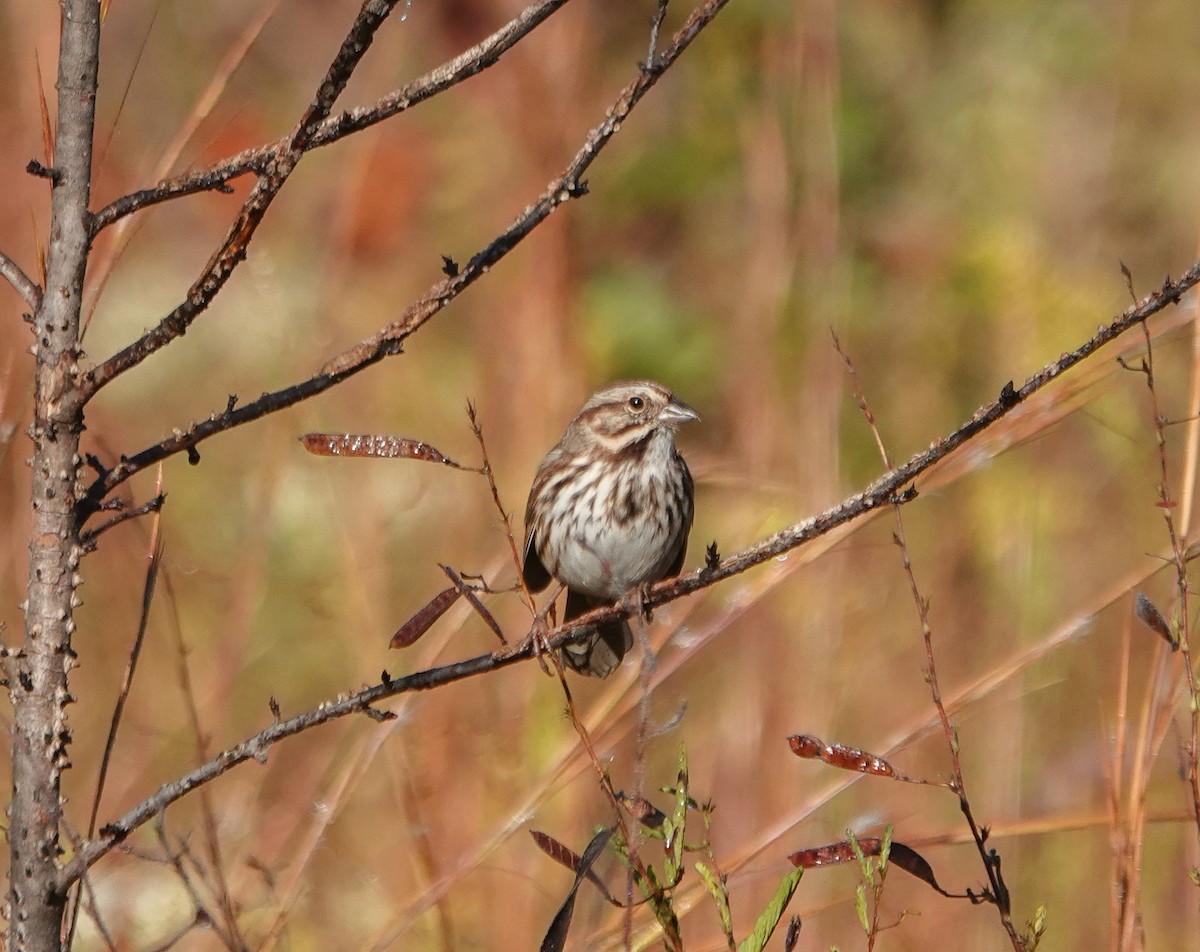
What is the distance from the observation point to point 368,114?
4.72 ft

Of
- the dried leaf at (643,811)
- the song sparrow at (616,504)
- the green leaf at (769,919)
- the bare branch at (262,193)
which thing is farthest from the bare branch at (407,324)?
the song sparrow at (616,504)

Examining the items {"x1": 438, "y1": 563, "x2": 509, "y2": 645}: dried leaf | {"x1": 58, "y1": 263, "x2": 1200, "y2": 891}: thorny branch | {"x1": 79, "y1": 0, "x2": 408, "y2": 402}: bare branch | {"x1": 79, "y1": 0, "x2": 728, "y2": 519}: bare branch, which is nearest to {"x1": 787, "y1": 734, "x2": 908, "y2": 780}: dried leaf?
{"x1": 58, "y1": 263, "x2": 1200, "y2": 891}: thorny branch

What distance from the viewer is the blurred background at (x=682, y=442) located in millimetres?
2617

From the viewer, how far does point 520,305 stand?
3.55 metres

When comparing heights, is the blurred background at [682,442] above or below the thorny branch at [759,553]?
above

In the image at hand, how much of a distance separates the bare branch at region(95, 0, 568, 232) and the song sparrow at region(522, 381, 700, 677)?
1.94 metres

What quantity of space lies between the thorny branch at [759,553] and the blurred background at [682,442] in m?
0.45

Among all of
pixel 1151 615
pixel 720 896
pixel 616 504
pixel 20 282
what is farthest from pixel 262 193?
pixel 616 504

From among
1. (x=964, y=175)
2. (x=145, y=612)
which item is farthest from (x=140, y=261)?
(x=145, y=612)

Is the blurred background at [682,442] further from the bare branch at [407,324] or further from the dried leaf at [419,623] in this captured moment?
the dried leaf at [419,623]

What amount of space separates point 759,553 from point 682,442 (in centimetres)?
338

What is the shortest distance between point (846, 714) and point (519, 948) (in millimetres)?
1359

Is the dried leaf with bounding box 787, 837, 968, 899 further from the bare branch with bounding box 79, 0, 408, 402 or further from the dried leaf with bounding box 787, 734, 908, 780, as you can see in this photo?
the bare branch with bounding box 79, 0, 408, 402

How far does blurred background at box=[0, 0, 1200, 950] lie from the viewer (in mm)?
2617
